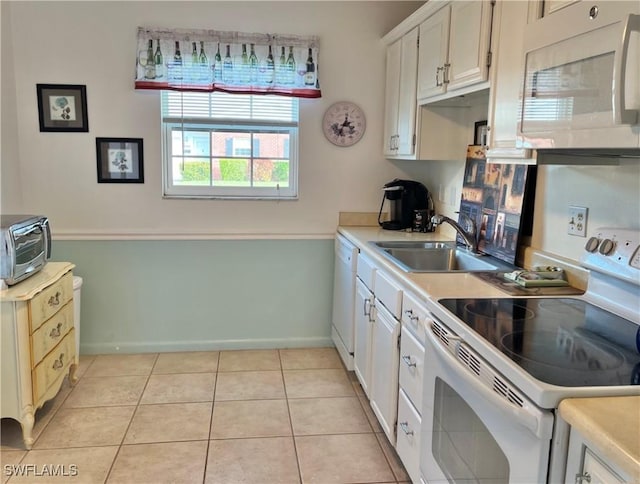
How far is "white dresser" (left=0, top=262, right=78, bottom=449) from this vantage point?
7.66ft

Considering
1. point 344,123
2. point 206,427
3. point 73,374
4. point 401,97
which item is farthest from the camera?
point 344,123

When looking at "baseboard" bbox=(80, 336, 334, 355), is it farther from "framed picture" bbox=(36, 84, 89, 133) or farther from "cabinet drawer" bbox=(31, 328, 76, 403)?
"framed picture" bbox=(36, 84, 89, 133)

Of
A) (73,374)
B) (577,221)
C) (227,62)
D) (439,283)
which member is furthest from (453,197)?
(73,374)

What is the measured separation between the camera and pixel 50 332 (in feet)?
8.62

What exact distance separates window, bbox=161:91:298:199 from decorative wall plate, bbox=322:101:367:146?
0.23 meters

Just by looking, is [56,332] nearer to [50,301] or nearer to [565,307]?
[50,301]

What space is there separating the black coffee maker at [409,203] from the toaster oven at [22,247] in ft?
6.80

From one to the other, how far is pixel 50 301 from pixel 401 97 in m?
2.32

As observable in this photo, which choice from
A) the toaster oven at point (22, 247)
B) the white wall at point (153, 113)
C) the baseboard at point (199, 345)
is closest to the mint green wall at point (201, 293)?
the baseboard at point (199, 345)

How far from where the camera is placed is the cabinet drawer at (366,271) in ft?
8.64

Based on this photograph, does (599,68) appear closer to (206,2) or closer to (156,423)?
(156,423)

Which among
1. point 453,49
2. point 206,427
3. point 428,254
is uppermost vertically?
point 453,49

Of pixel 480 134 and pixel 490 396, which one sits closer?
pixel 490 396

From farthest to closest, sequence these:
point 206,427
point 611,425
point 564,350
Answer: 1. point 206,427
2. point 564,350
3. point 611,425
